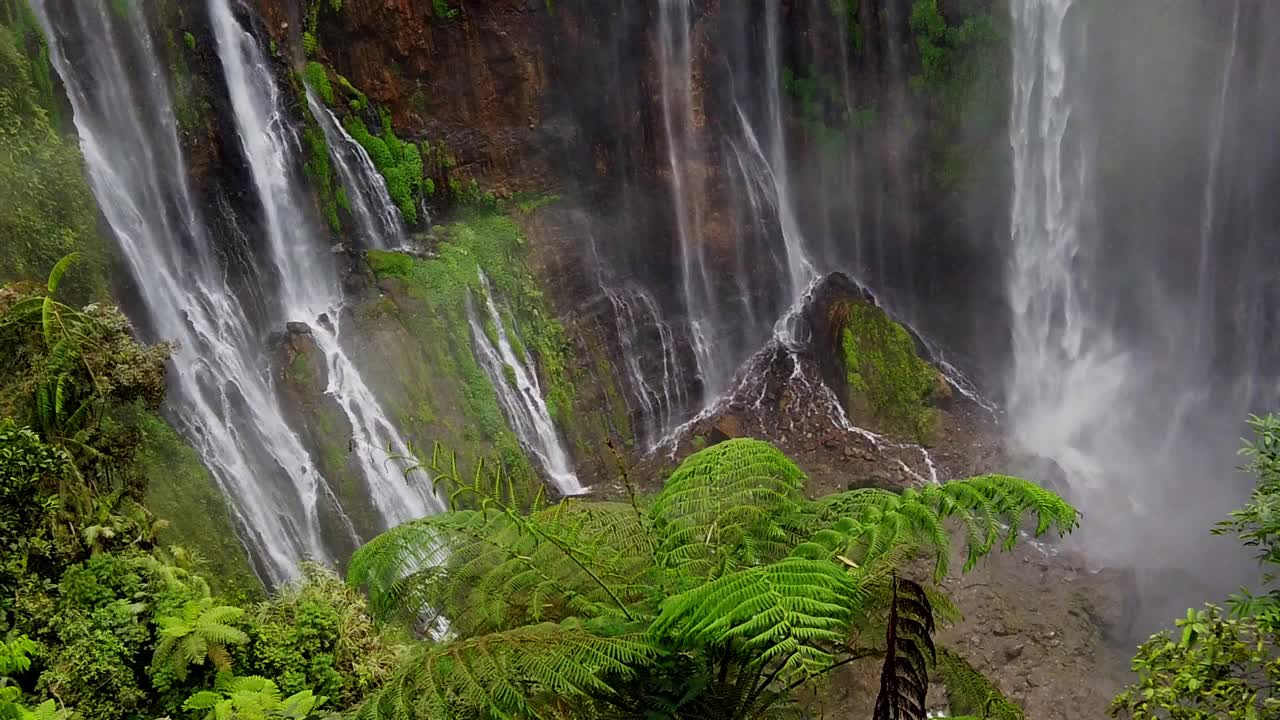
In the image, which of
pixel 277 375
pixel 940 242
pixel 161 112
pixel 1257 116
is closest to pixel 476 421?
pixel 277 375

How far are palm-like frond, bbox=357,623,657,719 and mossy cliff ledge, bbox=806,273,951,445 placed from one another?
1333cm

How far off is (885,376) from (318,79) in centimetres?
1139

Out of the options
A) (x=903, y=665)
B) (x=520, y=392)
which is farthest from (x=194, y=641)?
(x=520, y=392)

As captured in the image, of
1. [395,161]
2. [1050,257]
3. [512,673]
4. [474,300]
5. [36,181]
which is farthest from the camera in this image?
[1050,257]

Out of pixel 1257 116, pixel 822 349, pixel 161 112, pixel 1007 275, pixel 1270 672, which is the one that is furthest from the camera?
pixel 1007 275

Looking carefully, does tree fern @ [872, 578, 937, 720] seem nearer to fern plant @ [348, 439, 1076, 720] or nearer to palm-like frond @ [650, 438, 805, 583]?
fern plant @ [348, 439, 1076, 720]

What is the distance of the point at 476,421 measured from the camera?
44.5 ft

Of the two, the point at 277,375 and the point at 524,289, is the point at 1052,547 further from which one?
the point at 277,375

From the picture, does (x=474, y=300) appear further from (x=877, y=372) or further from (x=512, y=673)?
(x=512, y=673)

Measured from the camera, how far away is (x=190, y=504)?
9625mm

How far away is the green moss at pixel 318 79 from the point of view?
14.4 m

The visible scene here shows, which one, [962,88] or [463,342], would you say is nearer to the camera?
[463,342]

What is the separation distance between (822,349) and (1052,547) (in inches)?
218

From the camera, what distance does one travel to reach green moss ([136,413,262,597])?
9.19m
